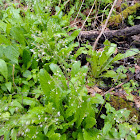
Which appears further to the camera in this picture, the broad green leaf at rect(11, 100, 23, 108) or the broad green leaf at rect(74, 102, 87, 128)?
the broad green leaf at rect(11, 100, 23, 108)

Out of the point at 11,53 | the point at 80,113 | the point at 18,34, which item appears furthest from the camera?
the point at 18,34

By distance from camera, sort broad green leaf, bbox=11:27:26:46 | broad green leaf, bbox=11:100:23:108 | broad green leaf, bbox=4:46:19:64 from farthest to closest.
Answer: broad green leaf, bbox=11:27:26:46 → broad green leaf, bbox=4:46:19:64 → broad green leaf, bbox=11:100:23:108

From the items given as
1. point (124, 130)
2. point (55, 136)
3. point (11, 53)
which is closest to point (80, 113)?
Answer: point (55, 136)

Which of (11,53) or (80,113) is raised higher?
(11,53)

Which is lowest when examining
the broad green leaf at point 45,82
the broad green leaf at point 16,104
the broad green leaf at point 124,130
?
the broad green leaf at point 124,130

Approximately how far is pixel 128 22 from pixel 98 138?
2769 mm

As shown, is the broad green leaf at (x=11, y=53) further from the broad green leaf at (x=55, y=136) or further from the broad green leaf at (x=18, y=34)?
the broad green leaf at (x=55, y=136)

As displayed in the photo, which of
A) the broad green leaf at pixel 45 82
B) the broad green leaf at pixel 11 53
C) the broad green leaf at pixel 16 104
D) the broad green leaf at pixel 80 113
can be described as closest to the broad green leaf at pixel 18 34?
the broad green leaf at pixel 11 53

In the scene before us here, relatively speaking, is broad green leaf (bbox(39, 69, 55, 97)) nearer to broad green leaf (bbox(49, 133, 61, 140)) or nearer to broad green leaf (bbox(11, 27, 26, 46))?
broad green leaf (bbox(49, 133, 61, 140))

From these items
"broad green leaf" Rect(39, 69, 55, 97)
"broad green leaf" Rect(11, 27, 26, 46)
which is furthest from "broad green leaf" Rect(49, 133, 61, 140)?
"broad green leaf" Rect(11, 27, 26, 46)

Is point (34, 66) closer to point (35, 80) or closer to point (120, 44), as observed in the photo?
point (35, 80)

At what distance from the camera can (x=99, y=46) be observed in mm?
2953

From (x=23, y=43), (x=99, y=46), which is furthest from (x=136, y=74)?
(x=23, y=43)

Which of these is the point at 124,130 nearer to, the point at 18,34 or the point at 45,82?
the point at 45,82
